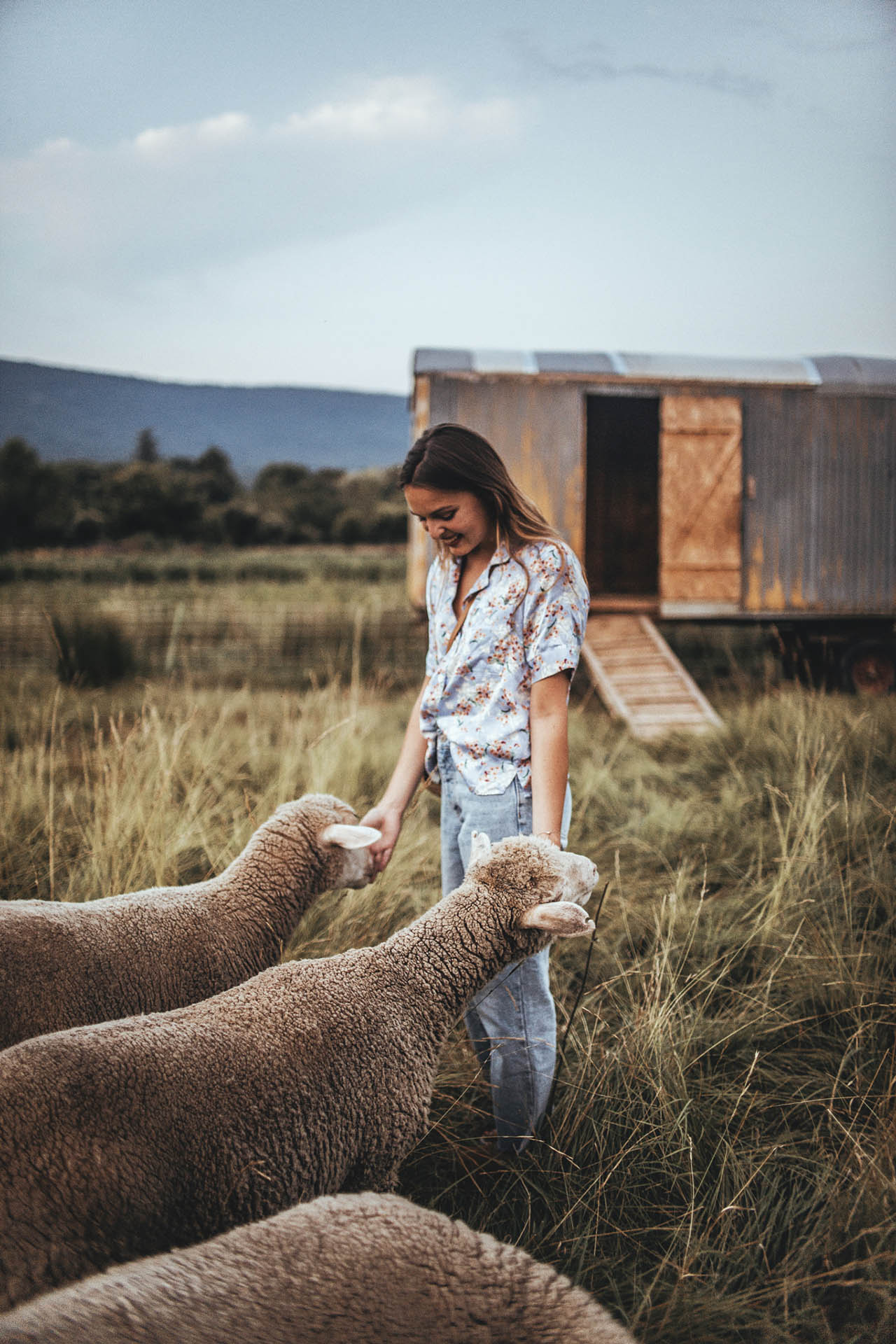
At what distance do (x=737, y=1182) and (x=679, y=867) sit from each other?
8.19ft

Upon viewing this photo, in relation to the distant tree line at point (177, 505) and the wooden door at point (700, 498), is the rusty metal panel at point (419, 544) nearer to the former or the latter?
the wooden door at point (700, 498)

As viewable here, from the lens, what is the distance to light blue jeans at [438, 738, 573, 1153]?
251cm

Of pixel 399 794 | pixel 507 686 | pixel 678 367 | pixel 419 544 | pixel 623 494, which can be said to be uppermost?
pixel 678 367

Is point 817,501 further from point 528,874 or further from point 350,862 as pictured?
point 528,874

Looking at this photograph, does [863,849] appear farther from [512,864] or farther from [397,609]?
[397,609]

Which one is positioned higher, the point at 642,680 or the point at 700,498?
the point at 700,498

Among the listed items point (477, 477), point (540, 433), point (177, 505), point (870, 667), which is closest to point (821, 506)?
point (870, 667)

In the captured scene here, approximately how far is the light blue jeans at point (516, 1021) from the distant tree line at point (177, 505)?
1417 inches

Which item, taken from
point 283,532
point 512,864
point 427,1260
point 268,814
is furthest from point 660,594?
point 283,532

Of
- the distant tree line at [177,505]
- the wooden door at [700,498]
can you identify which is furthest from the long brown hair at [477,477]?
the distant tree line at [177,505]

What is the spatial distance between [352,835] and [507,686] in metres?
0.69

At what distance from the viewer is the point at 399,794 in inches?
113

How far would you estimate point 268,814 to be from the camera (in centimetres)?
460

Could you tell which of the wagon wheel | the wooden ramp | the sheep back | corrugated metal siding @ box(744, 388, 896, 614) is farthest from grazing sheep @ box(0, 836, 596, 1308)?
the wagon wheel
